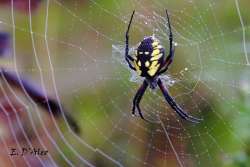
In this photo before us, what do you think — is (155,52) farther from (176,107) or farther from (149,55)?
(176,107)

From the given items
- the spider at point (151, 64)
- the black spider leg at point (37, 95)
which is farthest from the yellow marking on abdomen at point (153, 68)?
the black spider leg at point (37, 95)

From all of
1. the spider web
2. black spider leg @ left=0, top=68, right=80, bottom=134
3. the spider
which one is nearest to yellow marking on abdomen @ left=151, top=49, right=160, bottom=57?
the spider

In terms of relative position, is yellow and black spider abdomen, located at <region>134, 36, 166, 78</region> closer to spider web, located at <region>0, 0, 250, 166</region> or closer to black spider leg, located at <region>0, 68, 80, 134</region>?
spider web, located at <region>0, 0, 250, 166</region>

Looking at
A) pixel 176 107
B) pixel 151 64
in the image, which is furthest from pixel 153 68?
pixel 176 107

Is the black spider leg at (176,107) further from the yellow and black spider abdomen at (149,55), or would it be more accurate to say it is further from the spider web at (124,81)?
the yellow and black spider abdomen at (149,55)

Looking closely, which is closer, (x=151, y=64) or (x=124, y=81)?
(x=151, y=64)

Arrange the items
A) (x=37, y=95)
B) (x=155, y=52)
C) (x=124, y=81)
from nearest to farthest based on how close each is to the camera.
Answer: (x=155, y=52), (x=37, y=95), (x=124, y=81)

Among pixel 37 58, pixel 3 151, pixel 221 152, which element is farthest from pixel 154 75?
pixel 3 151

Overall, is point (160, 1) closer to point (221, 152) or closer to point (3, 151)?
point (221, 152)
